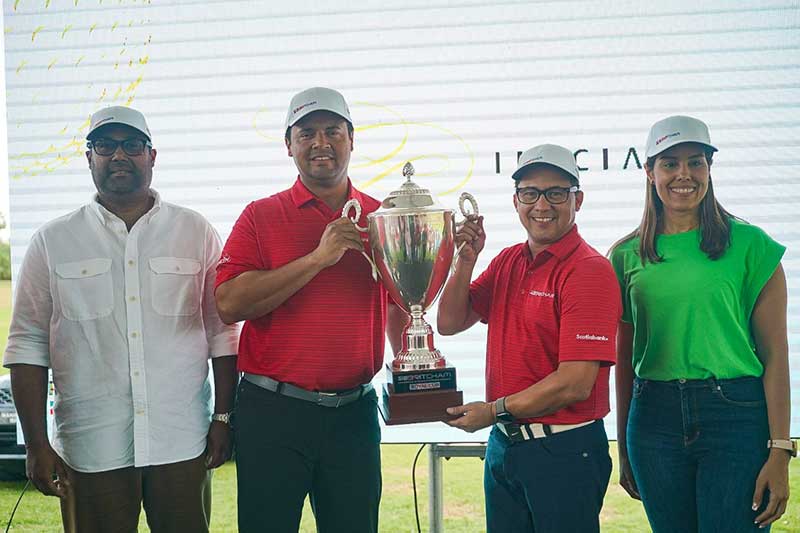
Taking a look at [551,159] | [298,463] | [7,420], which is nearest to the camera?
[551,159]

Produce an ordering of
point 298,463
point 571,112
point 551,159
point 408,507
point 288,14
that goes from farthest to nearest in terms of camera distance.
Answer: point 408,507 → point 288,14 → point 571,112 → point 298,463 → point 551,159

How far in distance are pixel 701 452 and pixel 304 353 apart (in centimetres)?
101

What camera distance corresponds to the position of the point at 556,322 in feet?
5.28

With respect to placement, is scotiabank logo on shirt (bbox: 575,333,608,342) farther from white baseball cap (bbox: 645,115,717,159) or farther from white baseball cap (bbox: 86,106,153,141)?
white baseball cap (bbox: 86,106,153,141)

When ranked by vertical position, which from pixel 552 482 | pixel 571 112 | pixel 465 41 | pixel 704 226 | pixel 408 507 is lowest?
pixel 408 507

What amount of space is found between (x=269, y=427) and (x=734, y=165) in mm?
1873

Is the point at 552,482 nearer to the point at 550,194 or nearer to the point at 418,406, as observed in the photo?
the point at 418,406

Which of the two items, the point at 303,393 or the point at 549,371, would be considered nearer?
the point at 549,371

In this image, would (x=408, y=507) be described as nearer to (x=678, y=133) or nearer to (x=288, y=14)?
(x=288, y=14)

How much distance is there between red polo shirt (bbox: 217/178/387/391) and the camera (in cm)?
175

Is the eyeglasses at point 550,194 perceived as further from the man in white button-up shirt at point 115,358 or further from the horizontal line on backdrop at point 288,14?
the horizontal line on backdrop at point 288,14

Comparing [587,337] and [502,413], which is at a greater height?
[587,337]

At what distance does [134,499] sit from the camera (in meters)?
1.90

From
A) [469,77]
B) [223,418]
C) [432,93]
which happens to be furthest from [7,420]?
[469,77]
